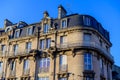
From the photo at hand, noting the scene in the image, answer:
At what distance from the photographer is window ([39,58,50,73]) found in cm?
4073

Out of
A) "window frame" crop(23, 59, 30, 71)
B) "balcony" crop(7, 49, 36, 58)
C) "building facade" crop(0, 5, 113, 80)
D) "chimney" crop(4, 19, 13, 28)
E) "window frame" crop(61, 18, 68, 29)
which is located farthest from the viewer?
"chimney" crop(4, 19, 13, 28)

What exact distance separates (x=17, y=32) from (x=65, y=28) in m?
10.5

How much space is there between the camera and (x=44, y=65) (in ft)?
135

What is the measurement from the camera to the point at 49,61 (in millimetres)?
41000

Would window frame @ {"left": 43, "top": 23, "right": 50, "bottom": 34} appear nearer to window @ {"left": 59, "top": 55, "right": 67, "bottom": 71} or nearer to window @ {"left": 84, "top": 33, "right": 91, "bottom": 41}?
window @ {"left": 59, "top": 55, "right": 67, "bottom": 71}

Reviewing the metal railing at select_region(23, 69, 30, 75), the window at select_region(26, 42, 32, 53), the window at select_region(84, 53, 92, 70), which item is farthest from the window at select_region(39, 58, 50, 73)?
the window at select_region(84, 53, 92, 70)

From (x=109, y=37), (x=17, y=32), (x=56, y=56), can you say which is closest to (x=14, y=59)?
(x=17, y=32)

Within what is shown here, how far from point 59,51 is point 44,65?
3320 millimetres

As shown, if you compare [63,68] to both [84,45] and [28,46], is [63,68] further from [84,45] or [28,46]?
[28,46]

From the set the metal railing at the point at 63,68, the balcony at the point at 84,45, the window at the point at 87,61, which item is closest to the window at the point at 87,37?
the balcony at the point at 84,45

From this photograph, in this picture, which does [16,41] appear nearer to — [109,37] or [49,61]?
[49,61]

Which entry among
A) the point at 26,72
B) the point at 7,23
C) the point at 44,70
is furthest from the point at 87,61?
the point at 7,23

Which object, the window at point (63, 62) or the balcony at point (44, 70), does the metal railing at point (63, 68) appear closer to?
the window at point (63, 62)

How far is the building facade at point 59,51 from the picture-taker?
3884 centimetres
